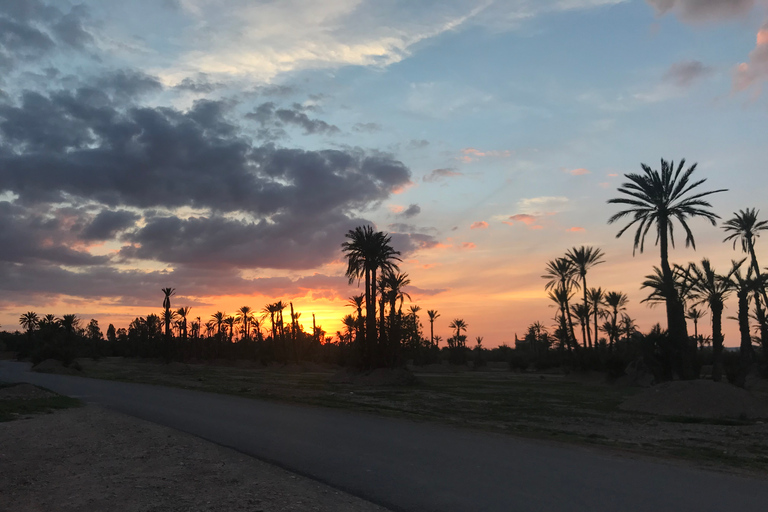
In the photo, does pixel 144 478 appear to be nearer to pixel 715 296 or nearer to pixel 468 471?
pixel 468 471

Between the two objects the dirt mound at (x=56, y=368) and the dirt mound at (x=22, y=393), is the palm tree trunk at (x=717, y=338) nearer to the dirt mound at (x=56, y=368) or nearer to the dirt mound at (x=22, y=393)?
the dirt mound at (x=22, y=393)

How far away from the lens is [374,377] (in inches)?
1586

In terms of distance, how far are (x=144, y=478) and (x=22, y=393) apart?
23.6 meters

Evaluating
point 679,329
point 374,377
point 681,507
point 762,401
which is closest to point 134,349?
point 374,377

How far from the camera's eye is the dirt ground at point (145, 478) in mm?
7895

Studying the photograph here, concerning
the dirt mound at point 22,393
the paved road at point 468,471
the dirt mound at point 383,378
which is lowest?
the dirt mound at point 383,378

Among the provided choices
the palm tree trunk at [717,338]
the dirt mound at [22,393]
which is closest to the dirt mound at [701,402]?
the palm tree trunk at [717,338]

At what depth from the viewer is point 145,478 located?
960 centimetres

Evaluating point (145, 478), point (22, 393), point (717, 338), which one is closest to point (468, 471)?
point (145, 478)

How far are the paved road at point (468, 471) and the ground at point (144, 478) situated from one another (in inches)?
26.0

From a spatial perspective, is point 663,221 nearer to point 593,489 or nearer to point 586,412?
point 586,412

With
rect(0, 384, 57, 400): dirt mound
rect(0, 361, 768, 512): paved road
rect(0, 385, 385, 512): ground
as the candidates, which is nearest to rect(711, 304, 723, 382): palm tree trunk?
rect(0, 361, 768, 512): paved road

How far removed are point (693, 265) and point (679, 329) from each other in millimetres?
4157

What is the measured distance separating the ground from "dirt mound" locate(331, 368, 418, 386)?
25.8 meters
